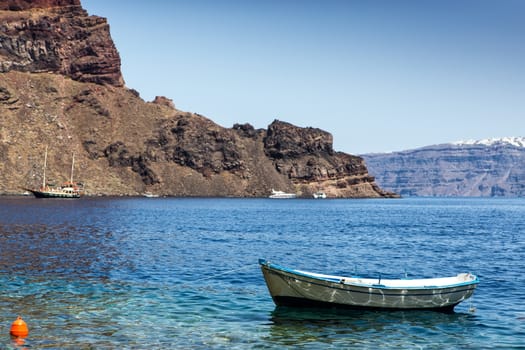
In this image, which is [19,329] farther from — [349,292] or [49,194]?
[49,194]

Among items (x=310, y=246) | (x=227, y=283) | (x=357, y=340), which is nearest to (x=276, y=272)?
(x=357, y=340)

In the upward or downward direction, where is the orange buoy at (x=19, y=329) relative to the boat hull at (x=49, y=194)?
downward

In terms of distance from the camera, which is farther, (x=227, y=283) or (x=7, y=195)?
(x=7, y=195)

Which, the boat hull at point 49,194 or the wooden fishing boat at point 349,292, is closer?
the wooden fishing boat at point 349,292

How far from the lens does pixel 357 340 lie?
85.7 feet

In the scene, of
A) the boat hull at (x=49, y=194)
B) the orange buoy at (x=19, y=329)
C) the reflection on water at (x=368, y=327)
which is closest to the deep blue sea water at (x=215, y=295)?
the reflection on water at (x=368, y=327)

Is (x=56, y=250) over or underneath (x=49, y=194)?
A: underneath

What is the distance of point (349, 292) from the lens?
3000 cm

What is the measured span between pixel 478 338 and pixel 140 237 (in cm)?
5002

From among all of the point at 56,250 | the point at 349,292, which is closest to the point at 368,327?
the point at 349,292

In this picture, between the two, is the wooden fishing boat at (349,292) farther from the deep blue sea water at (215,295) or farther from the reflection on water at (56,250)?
the reflection on water at (56,250)

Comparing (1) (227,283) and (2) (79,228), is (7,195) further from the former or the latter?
(1) (227,283)

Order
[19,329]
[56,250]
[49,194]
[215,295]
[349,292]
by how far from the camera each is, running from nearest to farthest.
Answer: [19,329] → [349,292] → [215,295] → [56,250] → [49,194]

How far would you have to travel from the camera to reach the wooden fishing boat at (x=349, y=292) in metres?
29.9
